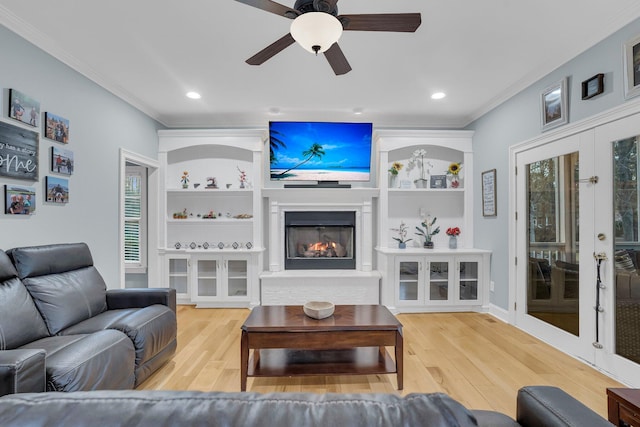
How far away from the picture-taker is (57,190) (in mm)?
2736

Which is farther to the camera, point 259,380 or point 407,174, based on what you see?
point 407,174

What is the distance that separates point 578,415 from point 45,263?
3.12 m

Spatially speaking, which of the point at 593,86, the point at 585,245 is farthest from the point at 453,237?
the point at 593,86

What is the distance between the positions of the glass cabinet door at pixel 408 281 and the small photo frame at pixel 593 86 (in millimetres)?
2435

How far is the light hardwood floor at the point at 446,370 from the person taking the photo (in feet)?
7.51

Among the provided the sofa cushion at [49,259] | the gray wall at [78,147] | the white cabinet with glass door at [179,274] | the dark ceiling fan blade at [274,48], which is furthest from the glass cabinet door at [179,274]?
the dark ceiling fan blade at [274,48]

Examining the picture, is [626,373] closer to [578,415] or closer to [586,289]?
[586,289]

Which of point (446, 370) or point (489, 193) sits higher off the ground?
point (489, 193)

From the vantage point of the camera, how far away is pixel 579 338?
9.05 ft

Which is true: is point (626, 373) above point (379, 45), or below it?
below

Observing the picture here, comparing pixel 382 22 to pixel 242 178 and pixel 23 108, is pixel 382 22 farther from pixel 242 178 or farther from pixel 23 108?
pixel 242 178

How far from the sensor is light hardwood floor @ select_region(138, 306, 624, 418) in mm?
2289

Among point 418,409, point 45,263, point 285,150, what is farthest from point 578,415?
point 285,150

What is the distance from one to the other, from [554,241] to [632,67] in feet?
4.99
